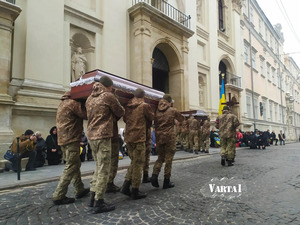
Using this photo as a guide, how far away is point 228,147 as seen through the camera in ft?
26.1

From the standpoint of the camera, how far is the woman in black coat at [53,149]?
26.8 feet

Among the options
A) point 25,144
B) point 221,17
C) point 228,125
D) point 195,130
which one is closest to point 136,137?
point 25,144

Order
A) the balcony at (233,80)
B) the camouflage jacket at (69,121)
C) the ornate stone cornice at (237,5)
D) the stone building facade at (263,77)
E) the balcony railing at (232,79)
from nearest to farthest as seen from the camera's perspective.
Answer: the camouflage jacket at (69,121) < the balcony at (233,80) < the balcony railing at (232,79) < the ornate stone cornice at (237,5) < the stone building facade at (263,77)

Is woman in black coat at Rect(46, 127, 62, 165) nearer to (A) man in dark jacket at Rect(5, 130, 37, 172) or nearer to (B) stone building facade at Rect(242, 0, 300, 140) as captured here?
(A) man in dark jacket at Rect(5, 130, 37, 172)

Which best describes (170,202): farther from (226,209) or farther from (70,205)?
(70,205)

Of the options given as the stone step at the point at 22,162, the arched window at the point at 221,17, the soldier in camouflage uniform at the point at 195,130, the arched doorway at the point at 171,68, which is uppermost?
the arched window at the point at 221,17

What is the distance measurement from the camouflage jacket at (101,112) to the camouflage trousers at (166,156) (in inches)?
68.9

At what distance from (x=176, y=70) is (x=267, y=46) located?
1015 inches

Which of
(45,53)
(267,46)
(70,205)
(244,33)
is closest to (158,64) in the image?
(45,53)

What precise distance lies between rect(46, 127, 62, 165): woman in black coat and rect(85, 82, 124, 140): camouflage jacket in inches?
204

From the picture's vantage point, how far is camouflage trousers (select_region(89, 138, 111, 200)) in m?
3.51

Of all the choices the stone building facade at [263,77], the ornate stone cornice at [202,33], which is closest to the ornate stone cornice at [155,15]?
the ornate stone cornice at [202,33]

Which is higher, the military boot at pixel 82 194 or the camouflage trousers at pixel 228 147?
the camouflage trousers at pixel 228 147

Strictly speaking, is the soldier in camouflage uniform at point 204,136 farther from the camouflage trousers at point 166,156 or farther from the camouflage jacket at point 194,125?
the camouflage trousers at point 166,156
